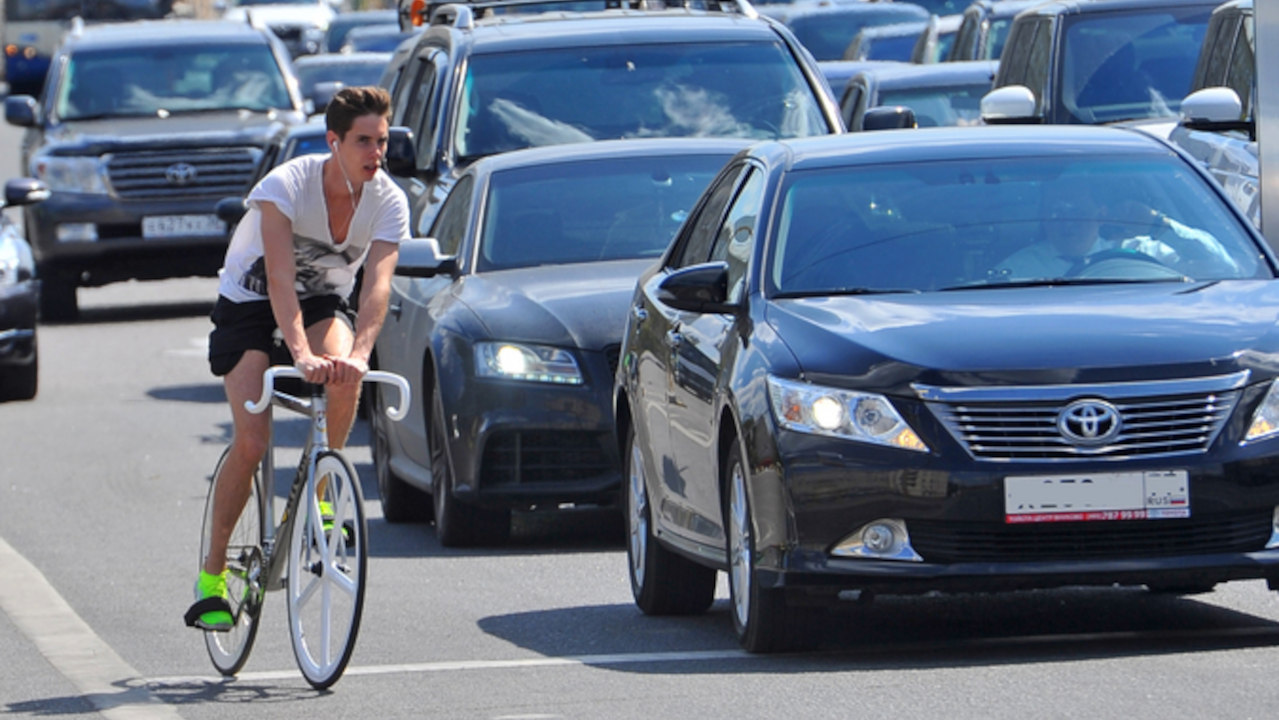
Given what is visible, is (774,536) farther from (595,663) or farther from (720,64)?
(720,64)

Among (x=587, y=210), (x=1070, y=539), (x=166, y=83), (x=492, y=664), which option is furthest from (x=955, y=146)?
(x=166, y=83)

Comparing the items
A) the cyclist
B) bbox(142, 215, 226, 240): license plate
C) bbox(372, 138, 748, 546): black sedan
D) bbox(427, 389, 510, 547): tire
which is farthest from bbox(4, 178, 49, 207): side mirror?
the cyclist

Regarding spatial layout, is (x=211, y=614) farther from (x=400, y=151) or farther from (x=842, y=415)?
(x=400, y=151)

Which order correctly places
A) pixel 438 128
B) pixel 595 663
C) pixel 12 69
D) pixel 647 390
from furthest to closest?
pixel 12 69 → pixel 438 128 → pixel 647 390 → pixel 595 663

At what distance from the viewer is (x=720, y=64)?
1586 cm

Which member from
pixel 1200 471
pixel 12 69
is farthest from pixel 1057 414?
pixel 12 69

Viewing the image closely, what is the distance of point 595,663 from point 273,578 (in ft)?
3.13

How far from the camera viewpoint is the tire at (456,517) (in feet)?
39.6

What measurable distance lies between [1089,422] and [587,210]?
5232mm

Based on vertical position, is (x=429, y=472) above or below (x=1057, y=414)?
→ below

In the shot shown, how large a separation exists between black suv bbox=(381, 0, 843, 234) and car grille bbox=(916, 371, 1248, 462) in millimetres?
7346

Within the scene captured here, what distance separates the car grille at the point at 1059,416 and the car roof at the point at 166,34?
18668 mm

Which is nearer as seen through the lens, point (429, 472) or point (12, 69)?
point (429, 472)

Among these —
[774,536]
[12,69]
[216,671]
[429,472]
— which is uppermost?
[774,536]
